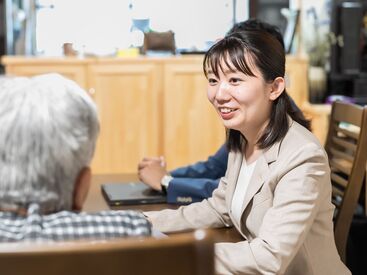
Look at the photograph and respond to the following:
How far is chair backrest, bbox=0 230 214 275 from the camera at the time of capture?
88 cm

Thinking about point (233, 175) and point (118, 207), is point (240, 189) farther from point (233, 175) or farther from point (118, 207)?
point (118, 207)

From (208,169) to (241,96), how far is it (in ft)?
2.86

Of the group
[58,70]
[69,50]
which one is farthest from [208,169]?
[69,50]

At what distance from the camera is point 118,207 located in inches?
80.0

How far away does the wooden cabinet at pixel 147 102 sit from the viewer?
15.4 feet

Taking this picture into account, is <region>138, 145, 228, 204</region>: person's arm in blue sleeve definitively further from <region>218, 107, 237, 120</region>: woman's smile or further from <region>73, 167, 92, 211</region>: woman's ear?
<region>73, 167, 92, 211</region>: woman's ear

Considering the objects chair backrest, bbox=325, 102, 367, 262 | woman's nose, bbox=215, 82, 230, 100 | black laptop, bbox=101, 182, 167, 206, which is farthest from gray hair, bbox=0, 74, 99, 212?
chair backrest, bbox=325, 102, 367, 262

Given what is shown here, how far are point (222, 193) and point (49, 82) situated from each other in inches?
38.0

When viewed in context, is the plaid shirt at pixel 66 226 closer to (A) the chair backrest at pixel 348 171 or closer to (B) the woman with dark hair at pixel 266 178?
(B) the woman with dark hair at pixel 266 178

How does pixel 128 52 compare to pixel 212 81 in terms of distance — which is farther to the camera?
pixel 128 52

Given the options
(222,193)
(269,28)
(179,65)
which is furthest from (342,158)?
(179,65)

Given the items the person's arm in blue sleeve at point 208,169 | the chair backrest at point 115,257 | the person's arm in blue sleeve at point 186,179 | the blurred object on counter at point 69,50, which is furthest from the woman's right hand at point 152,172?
the blurred object on counter at point 69,50

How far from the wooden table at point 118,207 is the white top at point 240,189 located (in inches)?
2.1

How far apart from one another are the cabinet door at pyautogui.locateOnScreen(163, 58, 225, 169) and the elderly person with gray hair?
3613 mm
